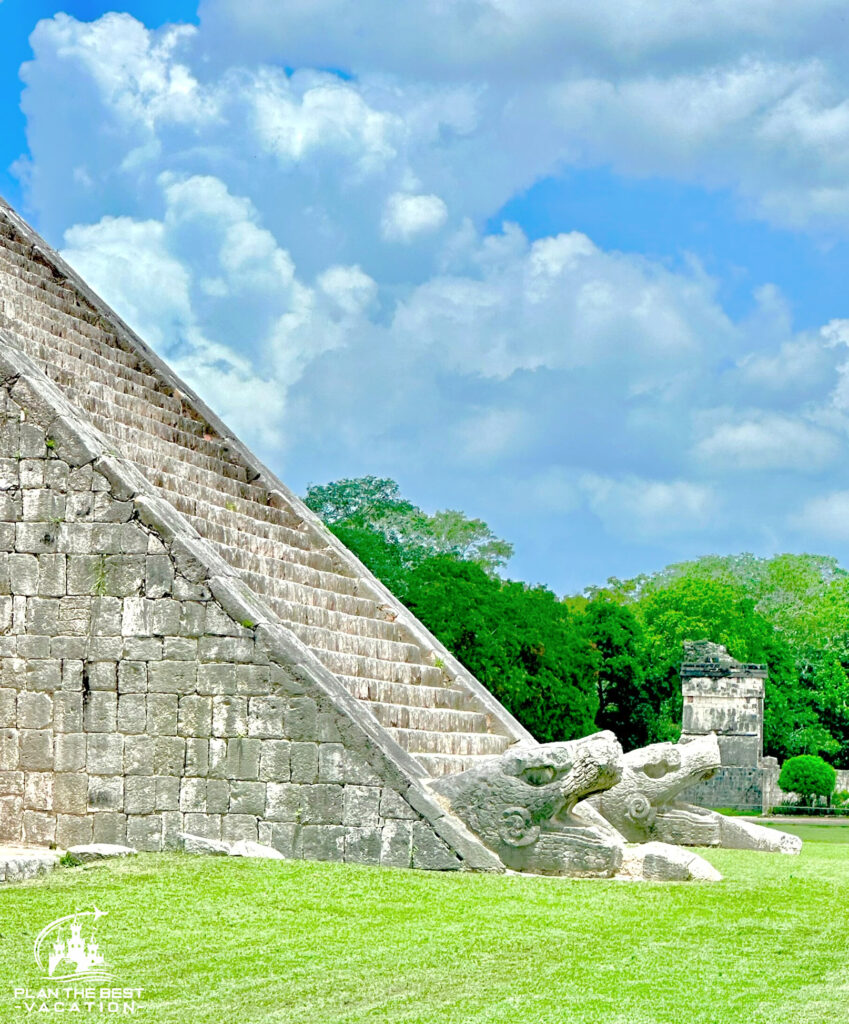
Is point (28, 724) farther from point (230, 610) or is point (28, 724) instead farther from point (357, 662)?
point (357, 662)

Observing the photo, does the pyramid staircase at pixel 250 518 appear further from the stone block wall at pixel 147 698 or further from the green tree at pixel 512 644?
the green tree at pixel 512 644

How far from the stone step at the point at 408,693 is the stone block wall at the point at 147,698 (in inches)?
50.2

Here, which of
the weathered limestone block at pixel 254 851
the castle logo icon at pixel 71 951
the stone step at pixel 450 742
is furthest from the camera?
the stone step at pixel 450 742

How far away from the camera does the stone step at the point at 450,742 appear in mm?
12727

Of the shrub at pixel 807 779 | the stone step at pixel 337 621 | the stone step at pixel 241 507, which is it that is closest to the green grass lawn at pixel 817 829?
the shrub at pixel 807 779

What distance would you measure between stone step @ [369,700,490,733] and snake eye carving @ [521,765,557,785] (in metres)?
2.11

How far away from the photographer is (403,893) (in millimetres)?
9156

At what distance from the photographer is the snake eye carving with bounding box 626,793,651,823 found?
13297mm

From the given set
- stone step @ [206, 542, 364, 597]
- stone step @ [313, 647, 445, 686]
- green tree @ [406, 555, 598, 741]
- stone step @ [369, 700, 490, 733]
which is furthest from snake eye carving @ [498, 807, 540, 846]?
green tree @ [406, 555, 598, 741]

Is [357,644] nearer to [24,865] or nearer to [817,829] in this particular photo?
[24,865]

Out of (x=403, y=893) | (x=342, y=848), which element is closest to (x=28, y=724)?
(x=342, y=848)

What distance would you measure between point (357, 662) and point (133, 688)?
100 inches

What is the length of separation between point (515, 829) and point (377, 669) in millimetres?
3405

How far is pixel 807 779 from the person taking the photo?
28469 mm
